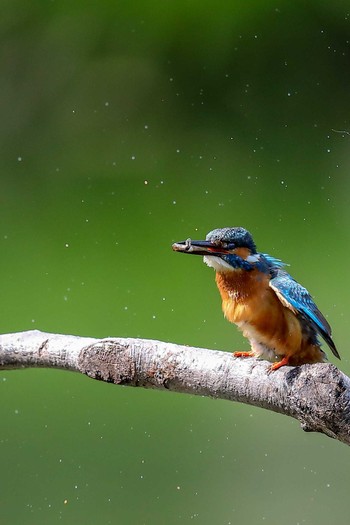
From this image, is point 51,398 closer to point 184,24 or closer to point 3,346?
point 3,346

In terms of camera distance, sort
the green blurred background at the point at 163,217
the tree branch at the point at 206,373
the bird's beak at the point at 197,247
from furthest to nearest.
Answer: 1. the green blurred background at the point at 163,217
2. the bird's beak at the point at 197,247
3. the tree branch at the point at 206,373

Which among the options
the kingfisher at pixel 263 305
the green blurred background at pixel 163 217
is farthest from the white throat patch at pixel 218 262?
the green blurred background at pixel 163 217

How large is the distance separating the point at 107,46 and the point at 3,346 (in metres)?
3.20

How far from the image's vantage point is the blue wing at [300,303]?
4.66ft

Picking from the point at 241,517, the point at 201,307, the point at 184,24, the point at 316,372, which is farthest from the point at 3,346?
the point at 184,24

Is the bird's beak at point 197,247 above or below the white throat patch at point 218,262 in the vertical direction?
above

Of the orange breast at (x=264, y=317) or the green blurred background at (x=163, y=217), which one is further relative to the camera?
the green blurred background at (x=163, y=217)

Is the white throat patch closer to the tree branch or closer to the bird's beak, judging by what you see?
the bird's beak

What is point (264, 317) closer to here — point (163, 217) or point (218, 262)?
point (218, 262)

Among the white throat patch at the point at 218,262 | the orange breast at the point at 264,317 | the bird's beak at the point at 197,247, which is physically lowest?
the orange breast at the point at 264,317

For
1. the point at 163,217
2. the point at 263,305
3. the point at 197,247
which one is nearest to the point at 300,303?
the point at 263,305

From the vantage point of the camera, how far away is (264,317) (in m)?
1.46

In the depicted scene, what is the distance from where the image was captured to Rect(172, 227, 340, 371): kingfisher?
1442 mm

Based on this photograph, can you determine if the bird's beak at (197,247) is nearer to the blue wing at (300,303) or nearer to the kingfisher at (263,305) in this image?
the kingfisher at (263,305)
